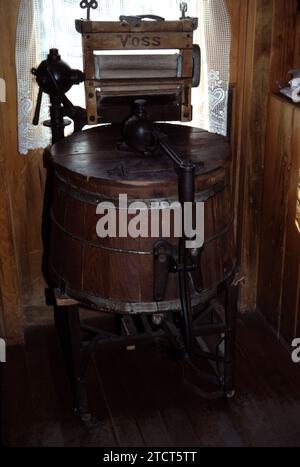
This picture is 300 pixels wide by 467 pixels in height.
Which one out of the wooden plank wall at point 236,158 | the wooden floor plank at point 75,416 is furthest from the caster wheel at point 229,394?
the wooden plank wall at point 236,158

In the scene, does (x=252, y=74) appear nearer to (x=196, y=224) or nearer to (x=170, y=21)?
(x=170, y=21)

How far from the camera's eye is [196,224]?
7.02 ft

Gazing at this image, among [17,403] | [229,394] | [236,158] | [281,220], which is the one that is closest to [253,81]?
[236,158]

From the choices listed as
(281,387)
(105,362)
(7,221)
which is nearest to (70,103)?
(7,221)

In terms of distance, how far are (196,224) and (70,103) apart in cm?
77

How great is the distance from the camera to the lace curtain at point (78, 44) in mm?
2486

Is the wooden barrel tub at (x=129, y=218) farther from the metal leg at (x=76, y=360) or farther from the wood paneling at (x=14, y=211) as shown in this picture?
the wood paneling at (x=14, y=211)

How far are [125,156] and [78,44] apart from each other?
24.7 inches

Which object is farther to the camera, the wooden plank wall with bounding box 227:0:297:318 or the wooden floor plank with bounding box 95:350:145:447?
the wooden plank wall with bounding box 227:0:297:318

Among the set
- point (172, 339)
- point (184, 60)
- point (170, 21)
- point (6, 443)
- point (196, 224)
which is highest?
point (170, 21)

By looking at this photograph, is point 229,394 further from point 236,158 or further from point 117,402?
point 236,158

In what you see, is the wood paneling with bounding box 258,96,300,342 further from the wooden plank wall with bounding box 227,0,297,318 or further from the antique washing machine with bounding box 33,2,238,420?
the antique washing machine with bounding box 33,2,238,420

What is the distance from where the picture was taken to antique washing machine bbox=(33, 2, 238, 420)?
2.10 metres

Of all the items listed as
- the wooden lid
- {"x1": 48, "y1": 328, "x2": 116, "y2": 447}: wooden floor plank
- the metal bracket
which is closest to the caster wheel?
{"x1": 48, "y1": 328, "x2": 116, "y2": 447}: wooden floor plank
